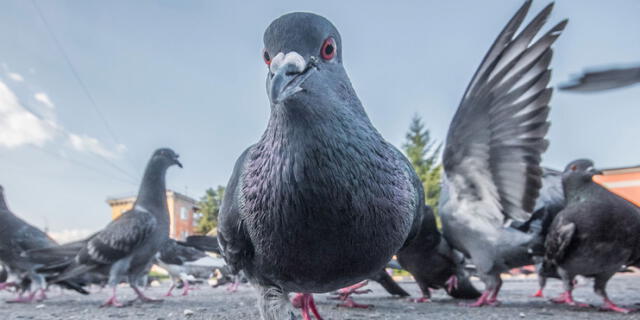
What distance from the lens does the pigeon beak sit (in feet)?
4.56

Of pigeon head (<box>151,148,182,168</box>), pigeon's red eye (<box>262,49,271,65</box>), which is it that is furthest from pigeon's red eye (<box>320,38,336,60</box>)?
pigeon head (<box>151,148,182,168</box>)

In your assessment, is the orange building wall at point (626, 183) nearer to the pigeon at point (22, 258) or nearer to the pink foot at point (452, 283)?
the pink foot at point (452, 283)

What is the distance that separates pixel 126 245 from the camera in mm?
4910

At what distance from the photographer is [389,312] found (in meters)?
4.05

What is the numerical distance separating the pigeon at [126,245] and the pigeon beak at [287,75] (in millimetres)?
4161

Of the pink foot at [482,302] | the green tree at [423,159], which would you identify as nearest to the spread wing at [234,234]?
the pink foot at [482,302]

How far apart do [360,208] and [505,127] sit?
2822 millimetres

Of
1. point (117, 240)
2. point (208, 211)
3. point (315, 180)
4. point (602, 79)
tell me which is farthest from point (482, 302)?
point (208, 211)

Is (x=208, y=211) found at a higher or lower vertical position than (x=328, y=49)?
higher

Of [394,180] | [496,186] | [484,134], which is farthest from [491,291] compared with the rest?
[394,180]

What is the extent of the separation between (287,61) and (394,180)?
713mm

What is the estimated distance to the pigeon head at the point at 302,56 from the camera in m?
1.49

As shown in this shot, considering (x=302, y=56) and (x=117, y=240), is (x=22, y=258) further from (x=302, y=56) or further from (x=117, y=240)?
(x=302, y=56)

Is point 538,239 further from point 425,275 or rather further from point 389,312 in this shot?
point 389,312
